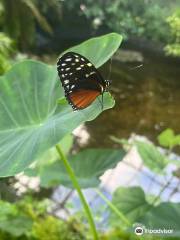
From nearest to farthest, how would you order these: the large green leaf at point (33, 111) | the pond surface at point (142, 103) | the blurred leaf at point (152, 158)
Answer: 1. the large green leaf at point (33, 111)
2. the blurred leaf at point (152, 158)
3. the pond surface at point (142, 103)

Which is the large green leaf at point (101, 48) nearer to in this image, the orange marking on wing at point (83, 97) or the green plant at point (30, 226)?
the orange marking on wing at point (83, 97)

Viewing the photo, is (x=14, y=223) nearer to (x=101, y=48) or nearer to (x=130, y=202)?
(x=130, y=202)

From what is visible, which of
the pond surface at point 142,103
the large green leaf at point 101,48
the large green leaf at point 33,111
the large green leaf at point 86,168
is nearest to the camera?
the large green leaf at point 33,111

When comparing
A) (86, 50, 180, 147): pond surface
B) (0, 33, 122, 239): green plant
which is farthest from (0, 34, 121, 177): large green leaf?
(86, 50, 180, 147): pond surface

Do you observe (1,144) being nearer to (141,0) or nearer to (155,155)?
(155,155)

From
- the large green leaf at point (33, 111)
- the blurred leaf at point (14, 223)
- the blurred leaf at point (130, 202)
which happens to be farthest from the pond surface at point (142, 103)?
the large green leaf at point (33, 111)

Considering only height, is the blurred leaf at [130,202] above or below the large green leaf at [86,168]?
below

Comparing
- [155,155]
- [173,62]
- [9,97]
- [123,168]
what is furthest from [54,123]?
[173,62]
